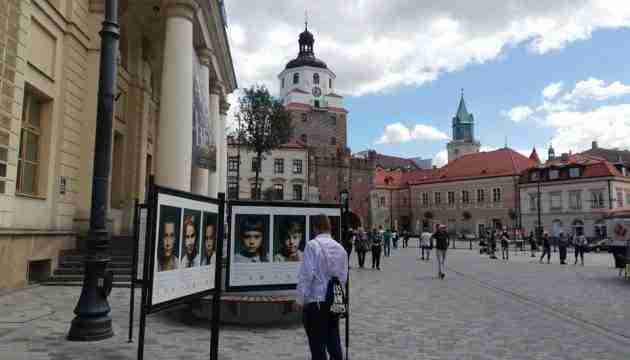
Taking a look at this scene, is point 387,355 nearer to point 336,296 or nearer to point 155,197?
point 336,296

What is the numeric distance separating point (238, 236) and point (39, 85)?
842 centimetres

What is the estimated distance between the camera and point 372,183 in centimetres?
9100

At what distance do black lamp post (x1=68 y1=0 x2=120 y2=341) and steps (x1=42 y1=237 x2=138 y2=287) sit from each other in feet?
18.3

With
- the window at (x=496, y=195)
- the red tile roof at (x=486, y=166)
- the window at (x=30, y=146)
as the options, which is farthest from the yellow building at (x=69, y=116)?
the red tile roof at (x=486, y=166)

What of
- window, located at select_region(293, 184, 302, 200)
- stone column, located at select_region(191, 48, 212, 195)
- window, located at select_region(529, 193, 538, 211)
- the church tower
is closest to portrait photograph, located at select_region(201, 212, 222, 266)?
stone column, located at select_region(191, 48, 212, 195)

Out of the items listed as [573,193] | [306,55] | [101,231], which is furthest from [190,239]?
[306,55]

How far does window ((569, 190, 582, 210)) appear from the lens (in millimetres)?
66312

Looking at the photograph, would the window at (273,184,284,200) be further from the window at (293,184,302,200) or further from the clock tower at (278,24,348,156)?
the clock tower at (278,24,348,156)

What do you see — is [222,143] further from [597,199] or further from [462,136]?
[462,136]

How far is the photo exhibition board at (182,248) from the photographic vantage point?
5270mm

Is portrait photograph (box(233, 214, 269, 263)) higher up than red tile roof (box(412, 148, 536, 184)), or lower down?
lower down

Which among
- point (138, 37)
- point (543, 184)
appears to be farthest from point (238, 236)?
point (543, 184)

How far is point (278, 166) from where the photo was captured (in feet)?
246

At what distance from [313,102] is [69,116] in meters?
77.3
